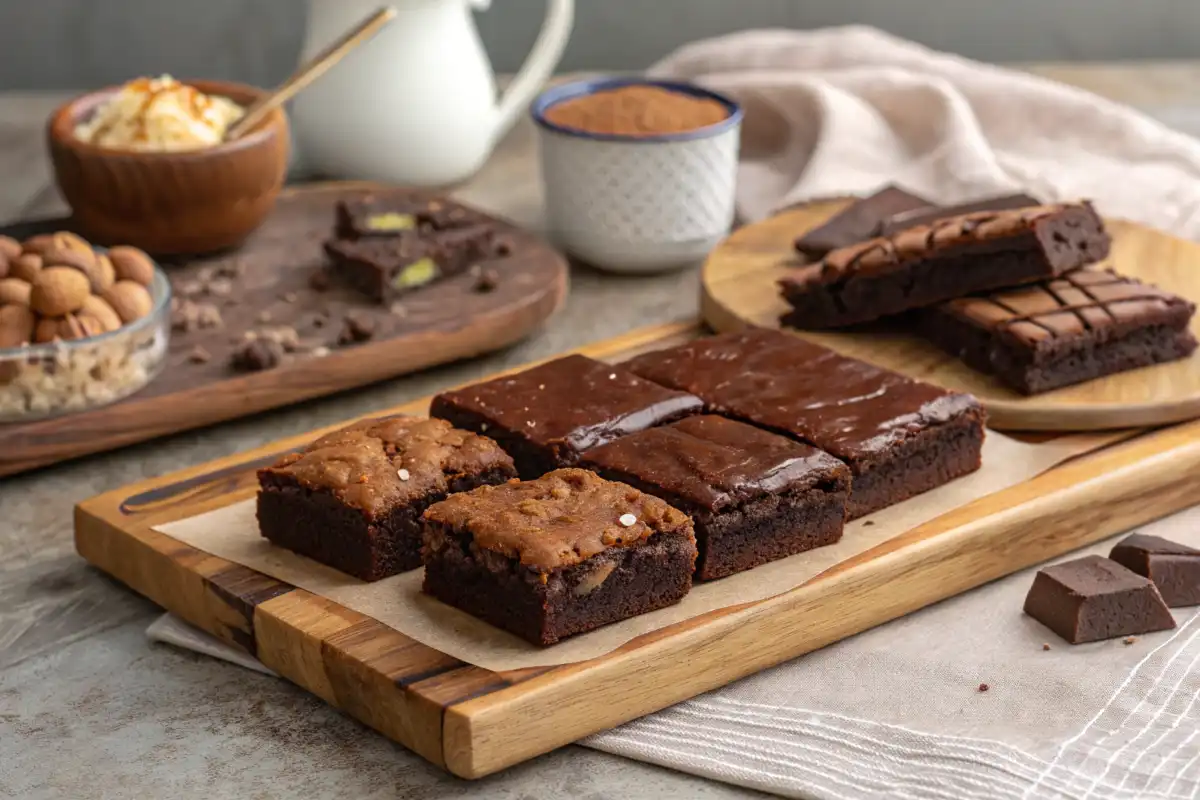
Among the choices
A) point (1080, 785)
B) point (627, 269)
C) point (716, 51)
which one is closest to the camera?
point (1080, 785)

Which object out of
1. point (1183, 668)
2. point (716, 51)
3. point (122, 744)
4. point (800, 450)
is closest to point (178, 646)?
point (122, 744)

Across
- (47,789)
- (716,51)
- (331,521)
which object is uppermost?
(716,51)

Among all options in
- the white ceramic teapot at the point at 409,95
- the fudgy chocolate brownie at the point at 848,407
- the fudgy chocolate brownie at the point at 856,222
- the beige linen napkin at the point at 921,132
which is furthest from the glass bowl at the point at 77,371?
the beige linen napkin at the point at 921,132

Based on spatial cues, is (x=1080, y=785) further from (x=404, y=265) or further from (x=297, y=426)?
(x=404, y=265)

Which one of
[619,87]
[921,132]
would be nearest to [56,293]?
[619,87]

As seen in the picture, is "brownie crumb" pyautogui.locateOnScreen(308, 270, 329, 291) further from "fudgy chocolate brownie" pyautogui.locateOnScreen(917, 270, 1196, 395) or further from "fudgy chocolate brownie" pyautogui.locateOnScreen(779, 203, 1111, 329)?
"fudgy chocolate brownie" pyautogui.locateOnScreen(917, 270, 1196, 395)

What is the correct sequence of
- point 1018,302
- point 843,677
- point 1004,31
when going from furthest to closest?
point 1004,31 → point 1018,302 → point 843,677
